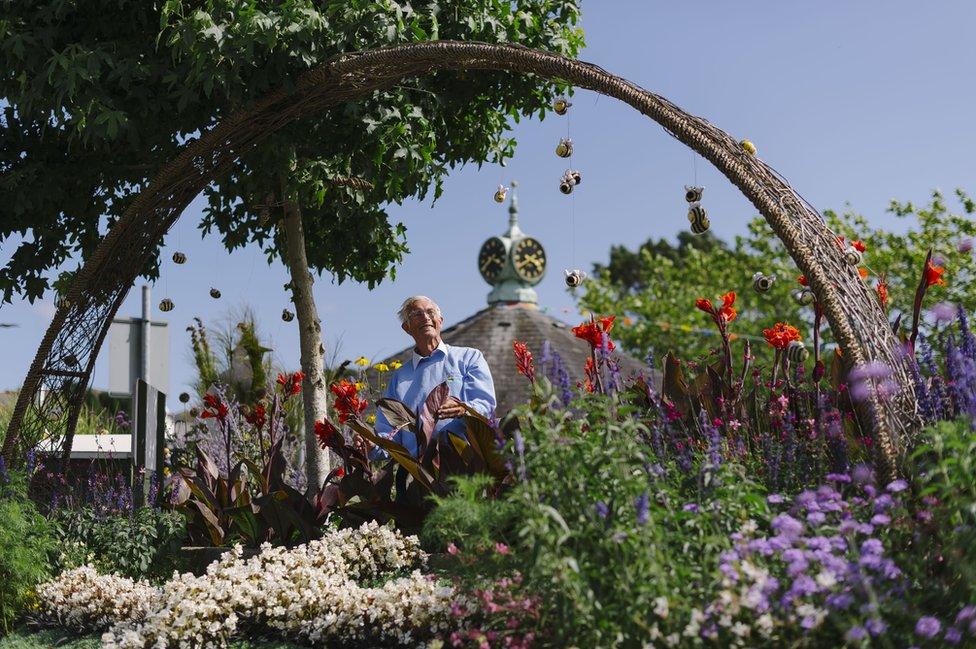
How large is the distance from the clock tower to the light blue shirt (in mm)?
20735

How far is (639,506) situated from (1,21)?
6.04m

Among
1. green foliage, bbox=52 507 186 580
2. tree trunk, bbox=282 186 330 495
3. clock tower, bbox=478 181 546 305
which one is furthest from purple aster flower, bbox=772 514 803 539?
clock tower, bbox=478 181 546 305

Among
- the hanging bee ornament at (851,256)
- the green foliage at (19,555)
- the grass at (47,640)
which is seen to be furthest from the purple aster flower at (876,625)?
the green foliage at (19,555)

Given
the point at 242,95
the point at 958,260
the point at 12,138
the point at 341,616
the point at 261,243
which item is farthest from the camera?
the point at 958,260

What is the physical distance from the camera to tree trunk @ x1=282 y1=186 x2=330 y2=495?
785 centimetres

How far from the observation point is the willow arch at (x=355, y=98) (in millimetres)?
4168

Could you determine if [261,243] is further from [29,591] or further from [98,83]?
[29,591]

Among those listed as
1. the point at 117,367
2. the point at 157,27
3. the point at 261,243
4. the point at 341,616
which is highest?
the point at 157,27

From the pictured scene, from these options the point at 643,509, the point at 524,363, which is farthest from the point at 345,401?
the point at 643,509

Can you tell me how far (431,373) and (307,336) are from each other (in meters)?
2.07

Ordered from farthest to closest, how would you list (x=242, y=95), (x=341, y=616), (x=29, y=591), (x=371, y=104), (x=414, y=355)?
1. (x=371, y=104)
2. (x=242, y=95)
3. (x=414, y=355)
4. (x=29, y=591)
5. (x=341, y=616)

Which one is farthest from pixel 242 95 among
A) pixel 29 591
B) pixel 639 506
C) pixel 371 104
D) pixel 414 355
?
pixel 639 506

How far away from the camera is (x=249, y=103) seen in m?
6.69

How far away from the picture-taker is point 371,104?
24.2 ft
